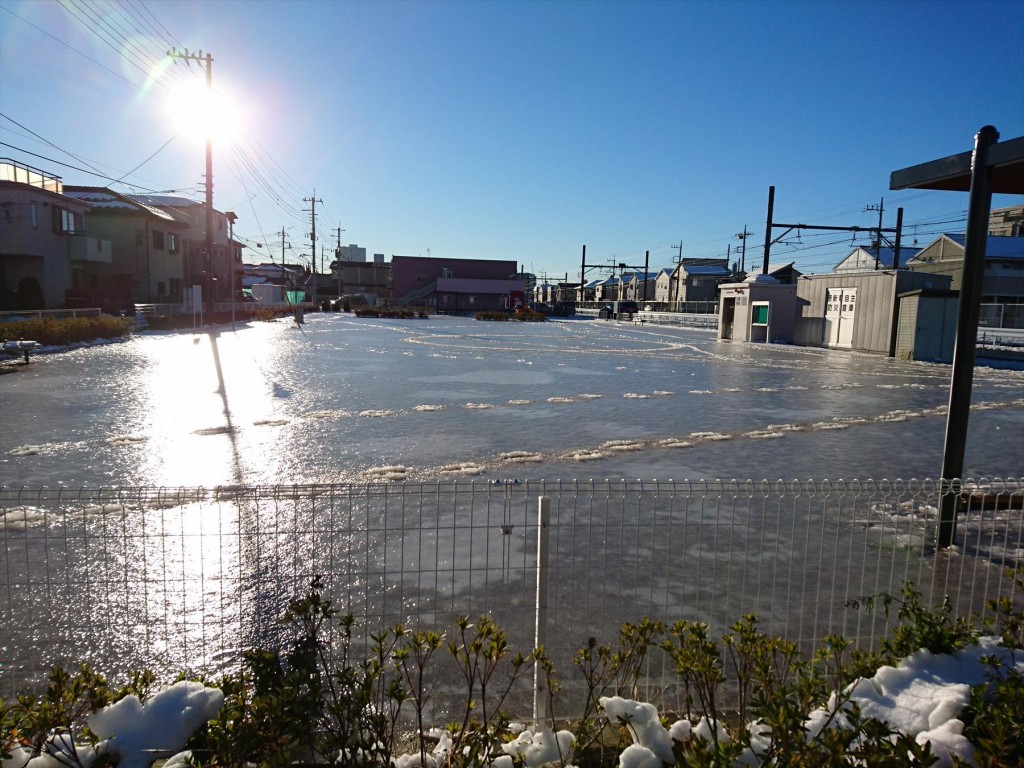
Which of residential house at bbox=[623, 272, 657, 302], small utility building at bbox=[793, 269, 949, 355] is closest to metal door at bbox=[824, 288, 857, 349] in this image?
small utility building at bbox=[793, 269, 949, 355]

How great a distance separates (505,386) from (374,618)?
39.6 ft

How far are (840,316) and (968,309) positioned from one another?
78.9ft

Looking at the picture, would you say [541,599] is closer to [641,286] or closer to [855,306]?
[855,306]

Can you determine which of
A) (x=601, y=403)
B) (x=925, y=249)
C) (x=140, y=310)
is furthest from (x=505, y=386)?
(x=925, y=249)

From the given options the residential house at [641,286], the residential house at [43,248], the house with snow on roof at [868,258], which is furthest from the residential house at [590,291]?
the residential house at [43,248]

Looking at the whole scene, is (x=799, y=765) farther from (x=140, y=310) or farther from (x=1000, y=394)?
(x=140, y=310)

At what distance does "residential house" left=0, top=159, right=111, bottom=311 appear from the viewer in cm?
3322

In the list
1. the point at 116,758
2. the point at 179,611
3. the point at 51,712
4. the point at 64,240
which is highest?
the point at 64,240

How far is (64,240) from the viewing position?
123ft

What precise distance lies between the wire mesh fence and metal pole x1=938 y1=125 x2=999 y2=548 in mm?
625

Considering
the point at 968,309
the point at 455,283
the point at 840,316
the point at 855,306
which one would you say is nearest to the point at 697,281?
the point at 455,283

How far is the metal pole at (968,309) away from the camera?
18.9 feet

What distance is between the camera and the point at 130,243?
44875 mm

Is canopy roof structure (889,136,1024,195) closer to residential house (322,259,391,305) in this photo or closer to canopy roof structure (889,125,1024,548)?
canopy roof structure (889,125,1024,548)
